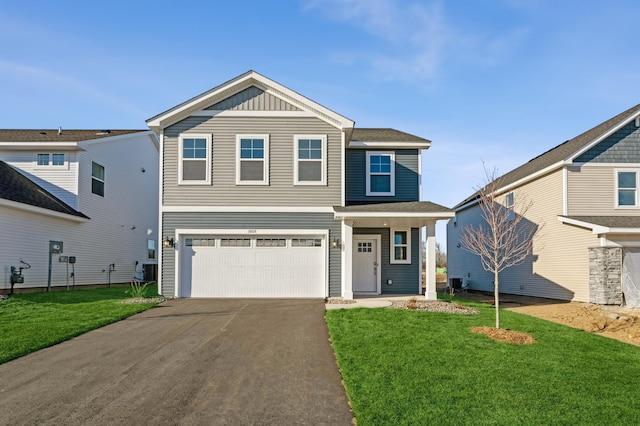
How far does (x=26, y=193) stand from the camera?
53.4 feet

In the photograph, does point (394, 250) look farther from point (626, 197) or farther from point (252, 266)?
point (626, 197)

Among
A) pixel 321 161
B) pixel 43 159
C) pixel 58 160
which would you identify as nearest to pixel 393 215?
pixel 321 161

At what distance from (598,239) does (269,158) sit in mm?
11270

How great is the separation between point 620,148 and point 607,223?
3524 millimetres

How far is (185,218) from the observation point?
14773 millimetres

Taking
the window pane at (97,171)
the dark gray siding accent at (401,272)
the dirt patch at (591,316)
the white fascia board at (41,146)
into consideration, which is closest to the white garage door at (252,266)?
the dark gray siding accent at (401,272)

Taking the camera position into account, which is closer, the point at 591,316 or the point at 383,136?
the point at 591,316

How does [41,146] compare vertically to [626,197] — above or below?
above

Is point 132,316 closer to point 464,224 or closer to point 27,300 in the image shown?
point 27,300

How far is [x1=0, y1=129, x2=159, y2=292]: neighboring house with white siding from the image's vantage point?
51.6ft

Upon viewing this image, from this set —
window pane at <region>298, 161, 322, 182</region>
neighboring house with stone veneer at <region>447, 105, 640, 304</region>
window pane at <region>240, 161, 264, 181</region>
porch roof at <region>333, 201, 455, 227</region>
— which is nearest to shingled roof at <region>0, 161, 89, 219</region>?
window pane at <region>240, 161, 264, 181</region>

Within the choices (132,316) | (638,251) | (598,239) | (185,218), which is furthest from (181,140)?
(638,251)

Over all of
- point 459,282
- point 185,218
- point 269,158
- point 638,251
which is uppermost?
point 269,158

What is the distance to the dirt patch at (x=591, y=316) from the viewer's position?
1132 cm
